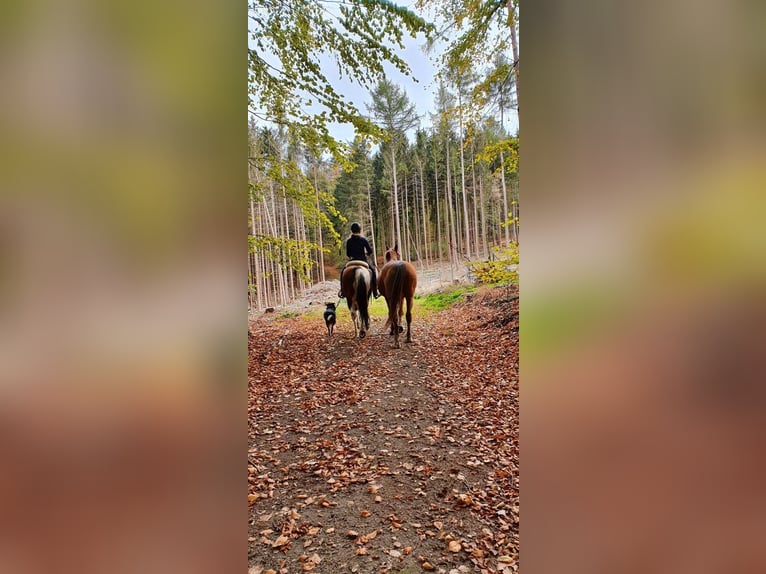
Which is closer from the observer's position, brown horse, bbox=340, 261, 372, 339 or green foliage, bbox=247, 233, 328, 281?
green foliage, bbox=247, 233, 328, 281

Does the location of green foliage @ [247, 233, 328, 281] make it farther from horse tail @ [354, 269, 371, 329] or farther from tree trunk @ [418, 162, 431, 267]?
tree trunk @ [418, 162, 431, 267]

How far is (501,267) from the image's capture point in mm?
3795

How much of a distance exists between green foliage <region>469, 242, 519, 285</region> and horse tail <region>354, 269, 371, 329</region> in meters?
1.24

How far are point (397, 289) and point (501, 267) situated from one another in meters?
1.25

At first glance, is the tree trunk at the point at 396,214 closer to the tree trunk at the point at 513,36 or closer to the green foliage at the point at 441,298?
the green foliage at the point at 441,298

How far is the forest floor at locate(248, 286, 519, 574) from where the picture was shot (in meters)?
1.54

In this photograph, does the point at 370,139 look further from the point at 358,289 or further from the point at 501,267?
the point at 501,267

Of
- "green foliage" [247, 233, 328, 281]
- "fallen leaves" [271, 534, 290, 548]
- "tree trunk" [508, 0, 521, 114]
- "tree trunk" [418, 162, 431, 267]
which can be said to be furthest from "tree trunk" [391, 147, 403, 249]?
"fallen leaves" [271, 534, 290, 548]

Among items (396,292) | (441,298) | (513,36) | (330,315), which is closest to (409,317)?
(396,292)
